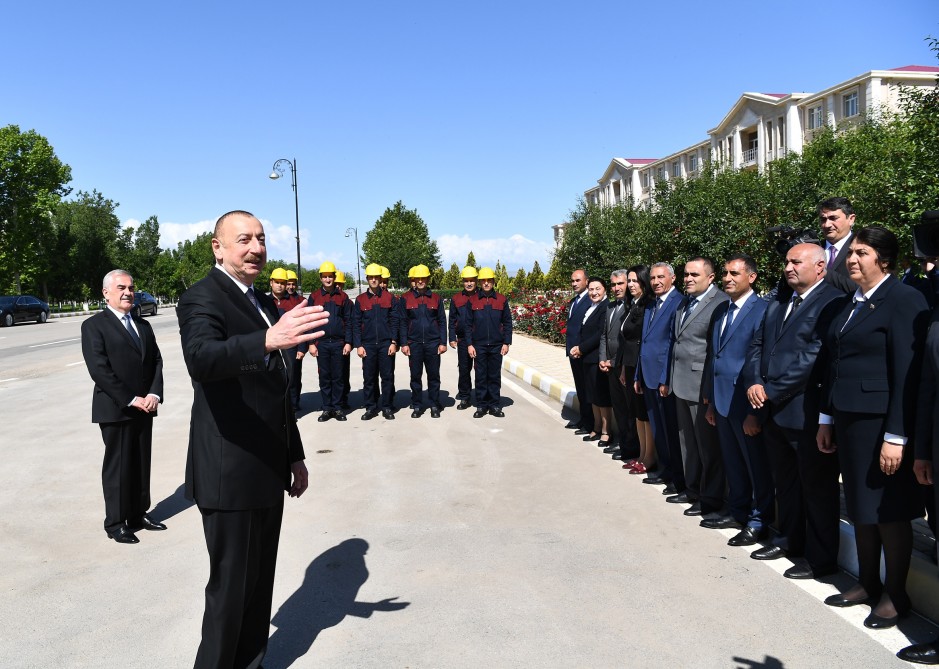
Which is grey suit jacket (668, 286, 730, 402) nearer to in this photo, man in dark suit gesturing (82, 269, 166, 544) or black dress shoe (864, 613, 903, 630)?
black dress shoe (864, 613, 903, 630)

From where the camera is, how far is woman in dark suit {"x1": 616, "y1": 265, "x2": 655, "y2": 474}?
262 inches

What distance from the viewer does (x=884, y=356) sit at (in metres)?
3.52

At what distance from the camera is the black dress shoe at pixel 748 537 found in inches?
184

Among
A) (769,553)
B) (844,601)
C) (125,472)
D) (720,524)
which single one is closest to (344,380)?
(125,472)

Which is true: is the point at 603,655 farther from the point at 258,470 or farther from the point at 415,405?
the point at 415,405

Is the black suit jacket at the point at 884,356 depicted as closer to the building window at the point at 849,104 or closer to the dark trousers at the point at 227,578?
the dark trousers at the point at 227,578

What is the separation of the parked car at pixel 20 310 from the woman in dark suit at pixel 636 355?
36296 millimetres

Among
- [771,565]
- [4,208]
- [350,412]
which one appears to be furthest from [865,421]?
[4,208]

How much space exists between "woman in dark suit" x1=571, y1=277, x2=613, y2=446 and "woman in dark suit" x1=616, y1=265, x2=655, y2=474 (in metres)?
0.72

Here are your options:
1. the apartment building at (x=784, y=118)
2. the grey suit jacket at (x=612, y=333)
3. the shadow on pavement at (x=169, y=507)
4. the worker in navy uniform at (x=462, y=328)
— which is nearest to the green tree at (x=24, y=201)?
the apartment building at (x=784, y=118)

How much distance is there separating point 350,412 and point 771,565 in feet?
22.9

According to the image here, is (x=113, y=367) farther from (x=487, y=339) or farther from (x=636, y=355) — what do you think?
(x=487, y=339)

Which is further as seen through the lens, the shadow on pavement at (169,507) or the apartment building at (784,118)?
the apartment building at (784,118)

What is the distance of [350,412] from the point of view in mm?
10242
